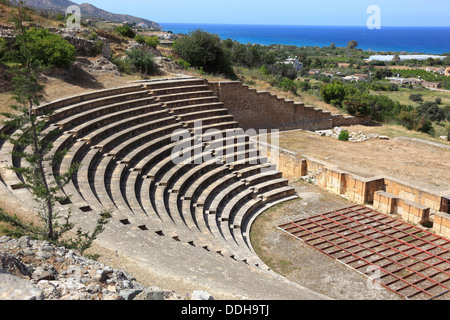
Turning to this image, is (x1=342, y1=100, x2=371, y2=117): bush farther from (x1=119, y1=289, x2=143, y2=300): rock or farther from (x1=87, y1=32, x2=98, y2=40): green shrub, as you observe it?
(x1=119, y1=289, x2=143, y2=300): rock

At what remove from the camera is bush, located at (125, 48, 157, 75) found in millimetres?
20719

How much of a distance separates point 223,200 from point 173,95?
22.1ft

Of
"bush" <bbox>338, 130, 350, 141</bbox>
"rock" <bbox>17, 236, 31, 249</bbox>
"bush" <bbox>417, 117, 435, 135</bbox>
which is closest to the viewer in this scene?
"rock" <bbox>17, 236, 31, 249</bbox>

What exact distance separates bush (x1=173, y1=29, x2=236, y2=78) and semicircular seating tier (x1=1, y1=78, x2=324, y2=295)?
5.97m

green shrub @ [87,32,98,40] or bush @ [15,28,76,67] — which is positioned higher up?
green shrub @ [87,32,98,40]

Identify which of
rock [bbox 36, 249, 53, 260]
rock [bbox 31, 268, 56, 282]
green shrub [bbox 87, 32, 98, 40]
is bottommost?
rock [bbox 36, 249, 53, 260]

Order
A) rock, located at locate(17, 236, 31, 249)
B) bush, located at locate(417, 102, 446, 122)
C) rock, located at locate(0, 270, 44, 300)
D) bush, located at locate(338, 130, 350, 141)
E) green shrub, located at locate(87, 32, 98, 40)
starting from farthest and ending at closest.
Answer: bush, located at locate(417, 102, 446, 122) < green shrub, located at locate(87, 32, 98, 40) < bush, located at locate(338, 130, 350, 141) < rock, located at locate(17, 236, 31, 249) < rock, located at locate(0, 270, 44, 300)

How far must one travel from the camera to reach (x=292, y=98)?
25.4m

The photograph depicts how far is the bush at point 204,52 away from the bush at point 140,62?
4793 millimetres

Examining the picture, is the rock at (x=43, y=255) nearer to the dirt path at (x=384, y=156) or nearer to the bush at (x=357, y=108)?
the dirt path at (x=384, y=156)

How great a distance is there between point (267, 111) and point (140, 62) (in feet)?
25.0

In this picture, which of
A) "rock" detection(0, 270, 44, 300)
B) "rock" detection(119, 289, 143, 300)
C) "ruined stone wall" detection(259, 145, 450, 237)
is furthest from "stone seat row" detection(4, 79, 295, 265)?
"rock" detection(0, 270, 44, 300)
